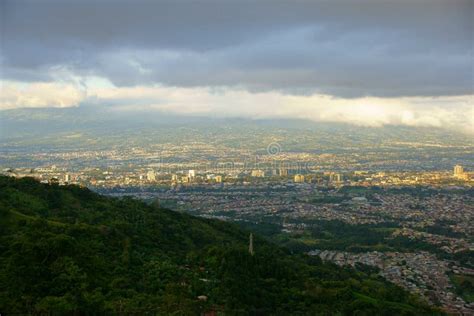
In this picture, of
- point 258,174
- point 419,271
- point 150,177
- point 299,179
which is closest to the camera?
point 419,271

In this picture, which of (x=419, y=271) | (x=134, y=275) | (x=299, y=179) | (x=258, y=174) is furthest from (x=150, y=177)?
(x=134, y=275)

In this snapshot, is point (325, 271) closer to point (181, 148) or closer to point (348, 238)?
point (348, 238)

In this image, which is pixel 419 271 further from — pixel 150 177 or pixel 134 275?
pixel 150 177

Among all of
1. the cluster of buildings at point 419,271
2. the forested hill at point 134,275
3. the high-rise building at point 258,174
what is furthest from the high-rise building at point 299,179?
the forested hill at point 134,275

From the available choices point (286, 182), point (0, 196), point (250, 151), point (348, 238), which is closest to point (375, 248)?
point (348, 238)

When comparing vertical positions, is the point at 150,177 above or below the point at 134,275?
below

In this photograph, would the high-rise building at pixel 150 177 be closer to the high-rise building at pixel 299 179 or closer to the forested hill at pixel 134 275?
the high-rise building at pixel 299 179

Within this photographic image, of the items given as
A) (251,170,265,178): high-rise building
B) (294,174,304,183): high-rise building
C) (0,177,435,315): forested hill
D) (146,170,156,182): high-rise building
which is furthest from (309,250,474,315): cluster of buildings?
(251,170,265,178): high-rise building

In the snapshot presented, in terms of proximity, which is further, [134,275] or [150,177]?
[150,177]
